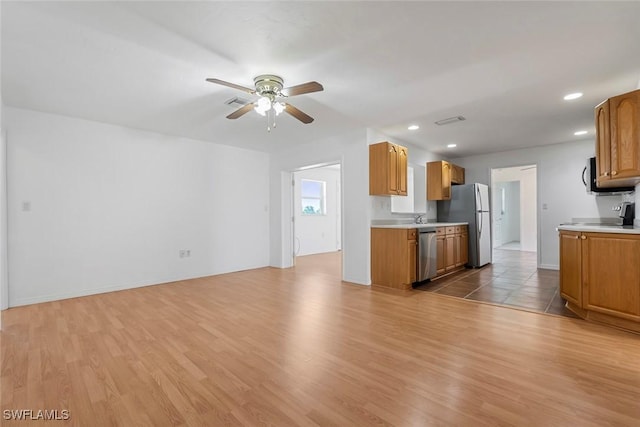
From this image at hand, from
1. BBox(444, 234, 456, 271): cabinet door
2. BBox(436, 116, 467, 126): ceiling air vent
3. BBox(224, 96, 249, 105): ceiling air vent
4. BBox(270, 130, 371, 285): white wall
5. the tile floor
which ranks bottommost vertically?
the tile floor

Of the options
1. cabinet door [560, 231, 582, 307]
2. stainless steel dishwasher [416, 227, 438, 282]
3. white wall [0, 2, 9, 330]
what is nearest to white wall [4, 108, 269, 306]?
white wall [0, 2, 9, 330]

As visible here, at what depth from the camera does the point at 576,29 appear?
6.73ft

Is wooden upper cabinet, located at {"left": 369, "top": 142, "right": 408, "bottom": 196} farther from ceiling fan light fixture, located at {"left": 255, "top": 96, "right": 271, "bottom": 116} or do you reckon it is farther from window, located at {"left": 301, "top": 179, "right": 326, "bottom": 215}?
window, located at {"left": 301, "top": 179, "right": 326, "bottom": 215}

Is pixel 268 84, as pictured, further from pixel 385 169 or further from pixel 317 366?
pixel 317 366

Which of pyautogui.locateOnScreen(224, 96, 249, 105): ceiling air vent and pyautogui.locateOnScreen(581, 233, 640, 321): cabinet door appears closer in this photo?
pyautogui.locateOnScreen(581, 233, 640, 321): cabinet door

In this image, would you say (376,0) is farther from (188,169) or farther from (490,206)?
(490,206)

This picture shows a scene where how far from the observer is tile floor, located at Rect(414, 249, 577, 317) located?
336cm

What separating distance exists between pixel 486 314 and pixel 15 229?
5576 mm

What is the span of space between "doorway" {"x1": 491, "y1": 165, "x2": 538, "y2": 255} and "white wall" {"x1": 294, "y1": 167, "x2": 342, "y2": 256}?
4.51 meters

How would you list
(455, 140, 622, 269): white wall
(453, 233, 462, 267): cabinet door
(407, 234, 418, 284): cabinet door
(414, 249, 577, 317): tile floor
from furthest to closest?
(453, 233, 462, 267): cabinet door, (455, 140, 622, 269): white wall, (407, 234, 418, 284): cabinet door, (414, 249, 577, 317): tile floor

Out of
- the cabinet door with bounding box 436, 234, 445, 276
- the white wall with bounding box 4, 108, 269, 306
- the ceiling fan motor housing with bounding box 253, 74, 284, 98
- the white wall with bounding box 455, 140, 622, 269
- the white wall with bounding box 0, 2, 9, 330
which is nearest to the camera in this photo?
the ceiling fan motor housing with bounding box 253, 74, 284, 98

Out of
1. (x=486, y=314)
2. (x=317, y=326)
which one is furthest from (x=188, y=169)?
(x=486, y=314)

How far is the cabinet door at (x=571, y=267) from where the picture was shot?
2.90 metres

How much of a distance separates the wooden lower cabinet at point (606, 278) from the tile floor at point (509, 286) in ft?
0.88
